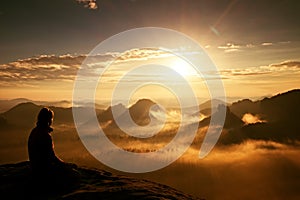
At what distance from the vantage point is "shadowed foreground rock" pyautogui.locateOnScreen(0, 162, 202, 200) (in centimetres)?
1514

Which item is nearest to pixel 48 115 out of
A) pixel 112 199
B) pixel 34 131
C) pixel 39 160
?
pixel 34 131

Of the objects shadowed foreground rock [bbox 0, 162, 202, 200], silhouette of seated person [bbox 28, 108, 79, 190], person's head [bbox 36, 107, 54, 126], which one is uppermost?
person's head [bbox 36, 107, 54, 126]

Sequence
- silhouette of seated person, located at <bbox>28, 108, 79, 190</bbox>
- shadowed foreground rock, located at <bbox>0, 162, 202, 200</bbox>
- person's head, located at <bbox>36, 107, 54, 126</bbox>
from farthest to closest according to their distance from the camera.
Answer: silhouette of seated person, located at <bbox>28, 108, 79, 190</bbox>, person's head, located at <bbox>36, 107, 54, 126</bbox>, shadowed foreground rock, located at <bbox>0, 162, 202, 200</bbox>

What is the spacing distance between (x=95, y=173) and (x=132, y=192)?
507cm

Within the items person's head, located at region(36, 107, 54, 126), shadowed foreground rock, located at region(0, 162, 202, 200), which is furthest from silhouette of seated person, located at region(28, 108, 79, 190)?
shadowed foreground rock, located at region(0, 162, 202, 200)

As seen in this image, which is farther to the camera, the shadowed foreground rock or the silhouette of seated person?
the silhouette of seated person

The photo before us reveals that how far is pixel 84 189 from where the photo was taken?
16.1 m

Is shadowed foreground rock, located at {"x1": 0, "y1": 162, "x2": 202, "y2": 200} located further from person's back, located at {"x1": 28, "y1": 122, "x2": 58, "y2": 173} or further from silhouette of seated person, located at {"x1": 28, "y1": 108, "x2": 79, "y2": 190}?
person's back, located at {"x1": 28, "y1": 122, "x2": 58, "y2": 173}

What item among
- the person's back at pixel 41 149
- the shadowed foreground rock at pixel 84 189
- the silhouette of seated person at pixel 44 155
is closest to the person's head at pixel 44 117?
the silhouette of seated person at pixel 44 155

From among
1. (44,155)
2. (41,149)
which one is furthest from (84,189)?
(41,149)

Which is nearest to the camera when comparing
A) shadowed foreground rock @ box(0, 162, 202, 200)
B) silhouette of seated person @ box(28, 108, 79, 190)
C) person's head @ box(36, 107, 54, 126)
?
shadowed foreground rock @ box(0, 162, 202, 200)

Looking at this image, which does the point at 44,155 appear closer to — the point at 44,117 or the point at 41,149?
the point at 41,149

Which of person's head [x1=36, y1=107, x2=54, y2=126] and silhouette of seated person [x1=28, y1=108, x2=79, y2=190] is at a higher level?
person's head [x1=36, y1=107, x2=54, y2=126]

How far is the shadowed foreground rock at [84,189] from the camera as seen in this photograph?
A: 15.1m
